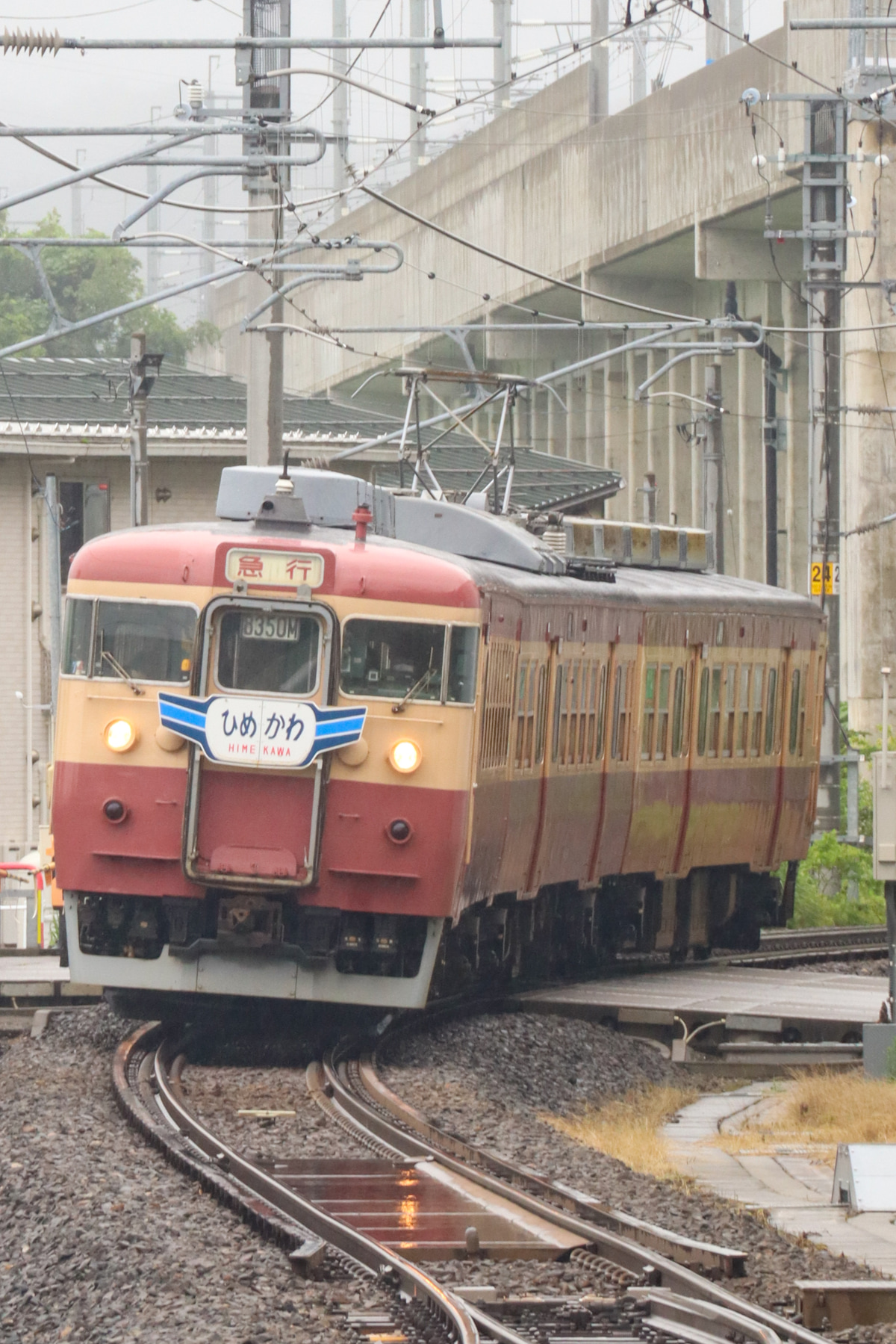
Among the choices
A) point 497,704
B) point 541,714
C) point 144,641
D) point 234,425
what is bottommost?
point 541,714

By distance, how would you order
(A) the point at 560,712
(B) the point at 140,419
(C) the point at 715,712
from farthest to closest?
1. (B) the point at 140,419
2. (C) the point at 715,712
3. (A) the point at 560,712

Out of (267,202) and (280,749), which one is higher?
(267,202)

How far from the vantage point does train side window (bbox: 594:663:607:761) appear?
18.7 meters

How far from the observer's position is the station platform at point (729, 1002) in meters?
17.1

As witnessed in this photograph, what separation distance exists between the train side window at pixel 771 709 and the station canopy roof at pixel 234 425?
686 centimetres

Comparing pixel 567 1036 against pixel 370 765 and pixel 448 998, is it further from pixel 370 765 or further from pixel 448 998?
pixel 370 765

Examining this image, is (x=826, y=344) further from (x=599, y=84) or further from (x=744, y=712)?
(x=599, y=84)

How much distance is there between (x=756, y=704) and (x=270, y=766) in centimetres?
894

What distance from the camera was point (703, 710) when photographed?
2106 centimetres

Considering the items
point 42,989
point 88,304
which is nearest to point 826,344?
point 42,989

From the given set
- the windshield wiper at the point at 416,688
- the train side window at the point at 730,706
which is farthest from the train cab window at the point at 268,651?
the train side window at the point at 730,706

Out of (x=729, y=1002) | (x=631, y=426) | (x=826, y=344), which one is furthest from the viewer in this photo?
(x=631, y=426)

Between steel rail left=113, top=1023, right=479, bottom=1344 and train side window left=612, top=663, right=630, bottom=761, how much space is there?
5694 mm

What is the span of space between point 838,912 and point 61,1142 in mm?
18233
